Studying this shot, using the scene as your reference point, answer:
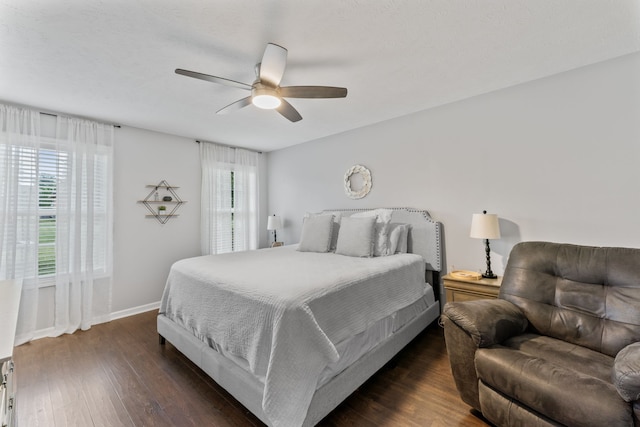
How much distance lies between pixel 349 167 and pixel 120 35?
114 inches

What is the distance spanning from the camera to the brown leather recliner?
4.00 feet

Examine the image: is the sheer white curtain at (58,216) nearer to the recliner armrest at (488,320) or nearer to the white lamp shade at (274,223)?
the white lamp shade at (274,223)

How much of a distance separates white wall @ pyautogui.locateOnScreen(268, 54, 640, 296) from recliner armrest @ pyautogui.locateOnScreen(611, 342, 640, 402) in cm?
148

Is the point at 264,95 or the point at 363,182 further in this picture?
the point at 363,182

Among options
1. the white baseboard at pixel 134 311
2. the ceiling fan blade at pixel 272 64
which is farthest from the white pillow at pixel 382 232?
the white baseboard at pixel 134 311

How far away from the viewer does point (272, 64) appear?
6.16 feet

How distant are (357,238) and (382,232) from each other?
1.06ft

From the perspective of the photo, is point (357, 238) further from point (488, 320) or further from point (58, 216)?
point (58, 216)

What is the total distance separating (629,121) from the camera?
214cm

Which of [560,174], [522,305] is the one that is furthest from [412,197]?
[522,305]

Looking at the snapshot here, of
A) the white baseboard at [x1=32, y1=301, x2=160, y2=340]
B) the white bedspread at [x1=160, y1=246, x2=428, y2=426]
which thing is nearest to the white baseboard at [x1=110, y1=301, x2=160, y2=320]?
the white baseboard at [x1=32, y1=301, x2=160, y2=340]

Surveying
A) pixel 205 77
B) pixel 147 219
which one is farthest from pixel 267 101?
pixel 147 219

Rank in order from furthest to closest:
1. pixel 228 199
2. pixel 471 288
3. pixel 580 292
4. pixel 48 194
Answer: pixel 228 199
pixel 48 194
pixel 471 288
pixel 580 292

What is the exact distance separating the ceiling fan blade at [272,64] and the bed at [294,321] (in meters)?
1.51
